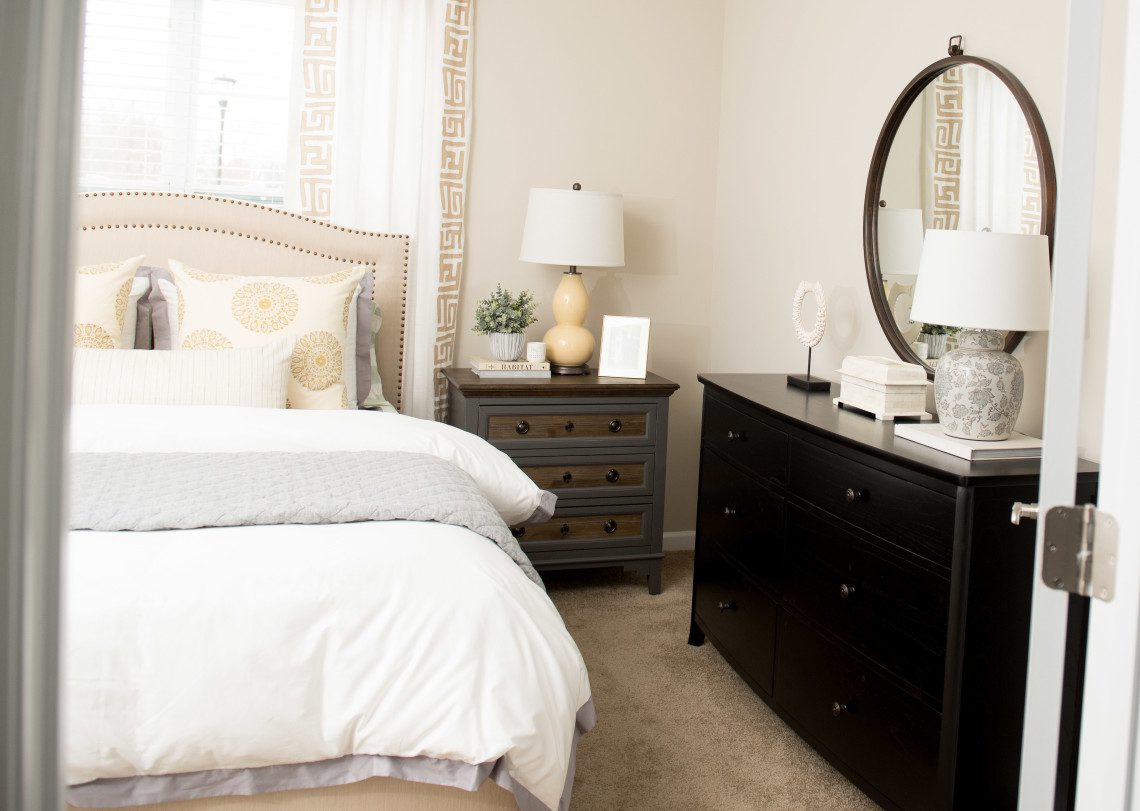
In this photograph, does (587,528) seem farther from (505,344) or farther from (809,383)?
(809,383)

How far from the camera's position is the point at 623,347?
3.71 metres

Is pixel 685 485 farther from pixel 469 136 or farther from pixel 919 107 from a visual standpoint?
pixel 919 107

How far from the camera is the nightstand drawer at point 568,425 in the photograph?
11.2ft

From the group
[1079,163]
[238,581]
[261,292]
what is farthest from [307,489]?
[1079,163]

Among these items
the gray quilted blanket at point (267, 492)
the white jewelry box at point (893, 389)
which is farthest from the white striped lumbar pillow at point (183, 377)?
the white jewelry box at point (893, 389)

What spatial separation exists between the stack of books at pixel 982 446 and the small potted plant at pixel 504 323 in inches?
67.6

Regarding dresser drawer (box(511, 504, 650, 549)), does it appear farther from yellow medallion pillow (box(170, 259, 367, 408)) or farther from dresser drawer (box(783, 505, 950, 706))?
dresser drawer (box(783, 505, 950, 706))

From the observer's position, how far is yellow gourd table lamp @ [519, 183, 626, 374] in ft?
11.5

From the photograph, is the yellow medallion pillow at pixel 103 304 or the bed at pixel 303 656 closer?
the bed at pixel 303 656

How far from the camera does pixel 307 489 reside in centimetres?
197

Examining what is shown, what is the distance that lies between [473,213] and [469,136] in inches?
11.1

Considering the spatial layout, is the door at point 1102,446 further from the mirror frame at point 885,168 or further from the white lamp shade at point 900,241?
the white lamp shade at point 900,241

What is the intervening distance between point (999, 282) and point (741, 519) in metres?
1.05

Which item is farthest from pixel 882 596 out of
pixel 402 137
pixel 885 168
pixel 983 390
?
pixel 402 137
